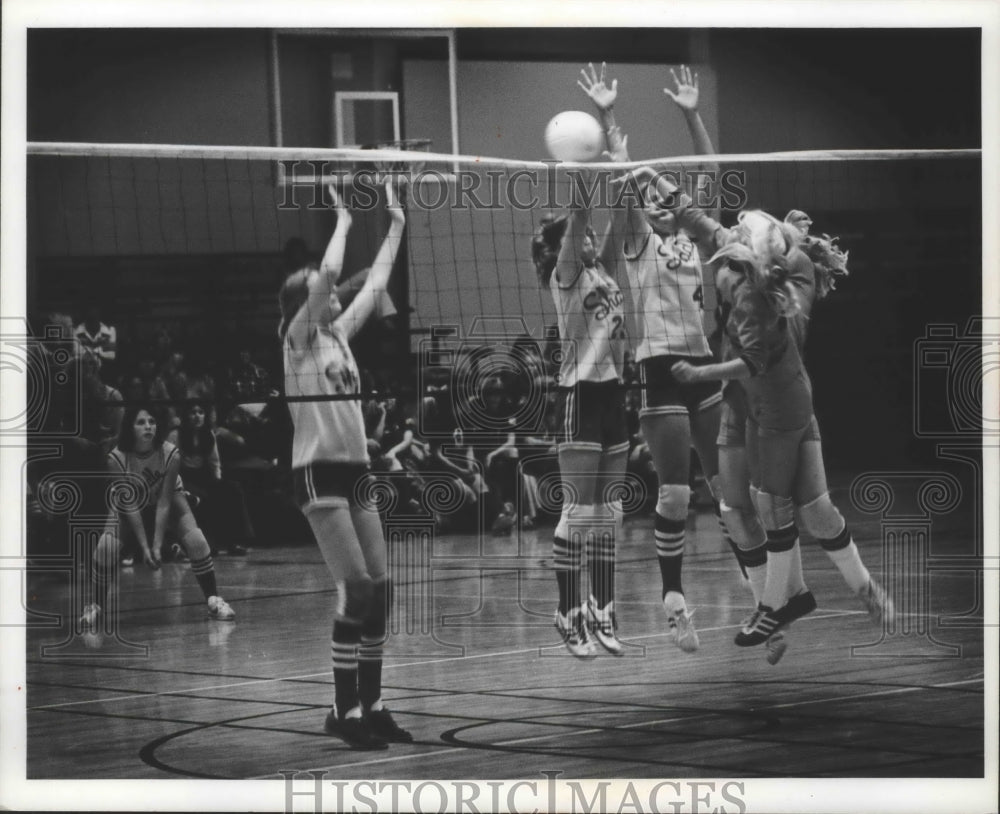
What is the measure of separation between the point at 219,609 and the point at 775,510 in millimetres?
2172

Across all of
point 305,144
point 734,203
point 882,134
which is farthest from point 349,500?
point 882,134

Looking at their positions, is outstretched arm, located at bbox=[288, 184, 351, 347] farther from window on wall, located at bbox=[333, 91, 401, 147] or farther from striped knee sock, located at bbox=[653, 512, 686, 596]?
striped knee sock, located at bbox=[653, 512, 686, 596]

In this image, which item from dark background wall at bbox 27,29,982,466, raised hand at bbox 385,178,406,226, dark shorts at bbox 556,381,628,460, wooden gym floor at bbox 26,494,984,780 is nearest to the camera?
wooden gym floor at bbox 26,494,984,780

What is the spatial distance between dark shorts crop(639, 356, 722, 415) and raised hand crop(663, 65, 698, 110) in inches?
37.4

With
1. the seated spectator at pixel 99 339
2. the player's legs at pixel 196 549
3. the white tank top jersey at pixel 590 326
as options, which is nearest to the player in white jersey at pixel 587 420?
the white tank top jersey at pixel 590 326

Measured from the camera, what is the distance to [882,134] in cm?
774

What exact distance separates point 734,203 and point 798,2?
0.77m

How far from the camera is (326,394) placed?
7.64m

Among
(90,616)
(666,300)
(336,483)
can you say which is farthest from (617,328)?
(90,616)

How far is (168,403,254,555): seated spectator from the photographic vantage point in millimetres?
7828

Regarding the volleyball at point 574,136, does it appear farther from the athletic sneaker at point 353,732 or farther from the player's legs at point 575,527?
the athletic sneaker at point 353,732

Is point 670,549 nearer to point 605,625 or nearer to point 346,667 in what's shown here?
point 605,625

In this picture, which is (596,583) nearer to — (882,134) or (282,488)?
(282,488)

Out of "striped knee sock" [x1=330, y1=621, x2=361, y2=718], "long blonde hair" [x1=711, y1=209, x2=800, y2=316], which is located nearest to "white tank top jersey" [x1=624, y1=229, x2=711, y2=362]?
"long blonde hair" [x1=711, y1=209, x2=800, y2=316]
